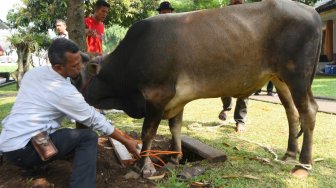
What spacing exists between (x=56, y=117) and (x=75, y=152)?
362 mm

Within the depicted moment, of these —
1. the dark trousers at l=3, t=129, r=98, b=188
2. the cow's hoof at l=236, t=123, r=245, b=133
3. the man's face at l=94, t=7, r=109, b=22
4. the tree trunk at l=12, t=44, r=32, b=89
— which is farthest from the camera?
the tree trunk at l=12, t=44, r=32, b=89

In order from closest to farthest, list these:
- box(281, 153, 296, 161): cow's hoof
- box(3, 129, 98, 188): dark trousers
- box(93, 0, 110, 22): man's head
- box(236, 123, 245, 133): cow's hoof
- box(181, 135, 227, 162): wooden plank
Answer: box(3, 129, 98, 188): dark trousers, box(181, 135, 227, 162): wooden plank, box(281, 153, 296, 161): cow's hoof, box(236, 123, 245, 133): cow's hoof, box(93, 0, 110, 22): man's head

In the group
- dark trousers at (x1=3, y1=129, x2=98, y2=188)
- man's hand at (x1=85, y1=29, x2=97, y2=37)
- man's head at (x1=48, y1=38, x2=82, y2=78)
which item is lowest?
dark trousers at (x1=3, y1=129, x2=98, y2=188)

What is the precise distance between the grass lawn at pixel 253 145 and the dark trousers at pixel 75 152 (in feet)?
2.48

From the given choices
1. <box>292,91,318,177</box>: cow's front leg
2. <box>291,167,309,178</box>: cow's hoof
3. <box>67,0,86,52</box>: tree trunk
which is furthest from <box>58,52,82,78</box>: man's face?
<box>291,167,309,178</box>: cow's hoof

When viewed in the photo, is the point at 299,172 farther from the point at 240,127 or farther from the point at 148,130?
the point at 240,127

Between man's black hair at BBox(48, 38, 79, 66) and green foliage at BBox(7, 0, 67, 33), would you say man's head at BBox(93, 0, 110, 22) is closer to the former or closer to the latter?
man's black hair at BBox(48, 38, 79, 66)

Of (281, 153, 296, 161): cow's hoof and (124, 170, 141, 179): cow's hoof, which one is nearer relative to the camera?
(124, 170, 141, 179): cow's hoof

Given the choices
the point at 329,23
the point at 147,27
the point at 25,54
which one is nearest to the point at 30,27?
the point at 25,54

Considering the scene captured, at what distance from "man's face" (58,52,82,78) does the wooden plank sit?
5.95 feet

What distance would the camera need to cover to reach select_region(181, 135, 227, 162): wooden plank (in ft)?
14.5

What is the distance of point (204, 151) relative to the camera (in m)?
4.63

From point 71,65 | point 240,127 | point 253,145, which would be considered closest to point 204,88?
point 71,65

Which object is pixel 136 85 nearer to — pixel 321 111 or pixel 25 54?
pixel 321 111
